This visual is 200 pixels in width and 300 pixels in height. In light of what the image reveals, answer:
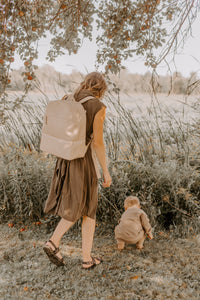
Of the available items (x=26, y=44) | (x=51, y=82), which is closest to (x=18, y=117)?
(x=51, y=82)

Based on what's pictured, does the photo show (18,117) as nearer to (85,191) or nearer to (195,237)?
(85,191)

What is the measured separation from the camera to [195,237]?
9.35 feet

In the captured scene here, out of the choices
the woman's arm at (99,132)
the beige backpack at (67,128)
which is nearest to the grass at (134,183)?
the woman's arm at (99,132)

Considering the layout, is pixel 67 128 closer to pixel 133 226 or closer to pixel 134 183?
pixel 133 226

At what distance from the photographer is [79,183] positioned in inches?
84.0

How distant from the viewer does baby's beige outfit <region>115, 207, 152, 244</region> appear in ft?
8.12

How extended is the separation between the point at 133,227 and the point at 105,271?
433 mm

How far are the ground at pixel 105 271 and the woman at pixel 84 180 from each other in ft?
0.65

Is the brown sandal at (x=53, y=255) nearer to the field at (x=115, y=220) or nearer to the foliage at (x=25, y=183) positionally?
the field at (x=115, y=220)

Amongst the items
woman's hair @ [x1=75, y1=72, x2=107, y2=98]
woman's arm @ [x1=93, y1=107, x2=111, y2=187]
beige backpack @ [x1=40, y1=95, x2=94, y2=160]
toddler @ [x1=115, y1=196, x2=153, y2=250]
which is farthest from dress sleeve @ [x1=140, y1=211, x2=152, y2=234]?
woman's hair @ [x1=75, y1=72, x2=107, y2=98]

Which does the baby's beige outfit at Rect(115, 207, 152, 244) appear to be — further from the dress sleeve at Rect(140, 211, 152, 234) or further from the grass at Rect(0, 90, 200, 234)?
the grass at Rect(0, 90, 200, 234)

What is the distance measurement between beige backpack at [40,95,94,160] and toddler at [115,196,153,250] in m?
0.80

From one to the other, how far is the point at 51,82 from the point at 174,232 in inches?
112

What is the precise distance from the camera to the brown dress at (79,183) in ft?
6.93
